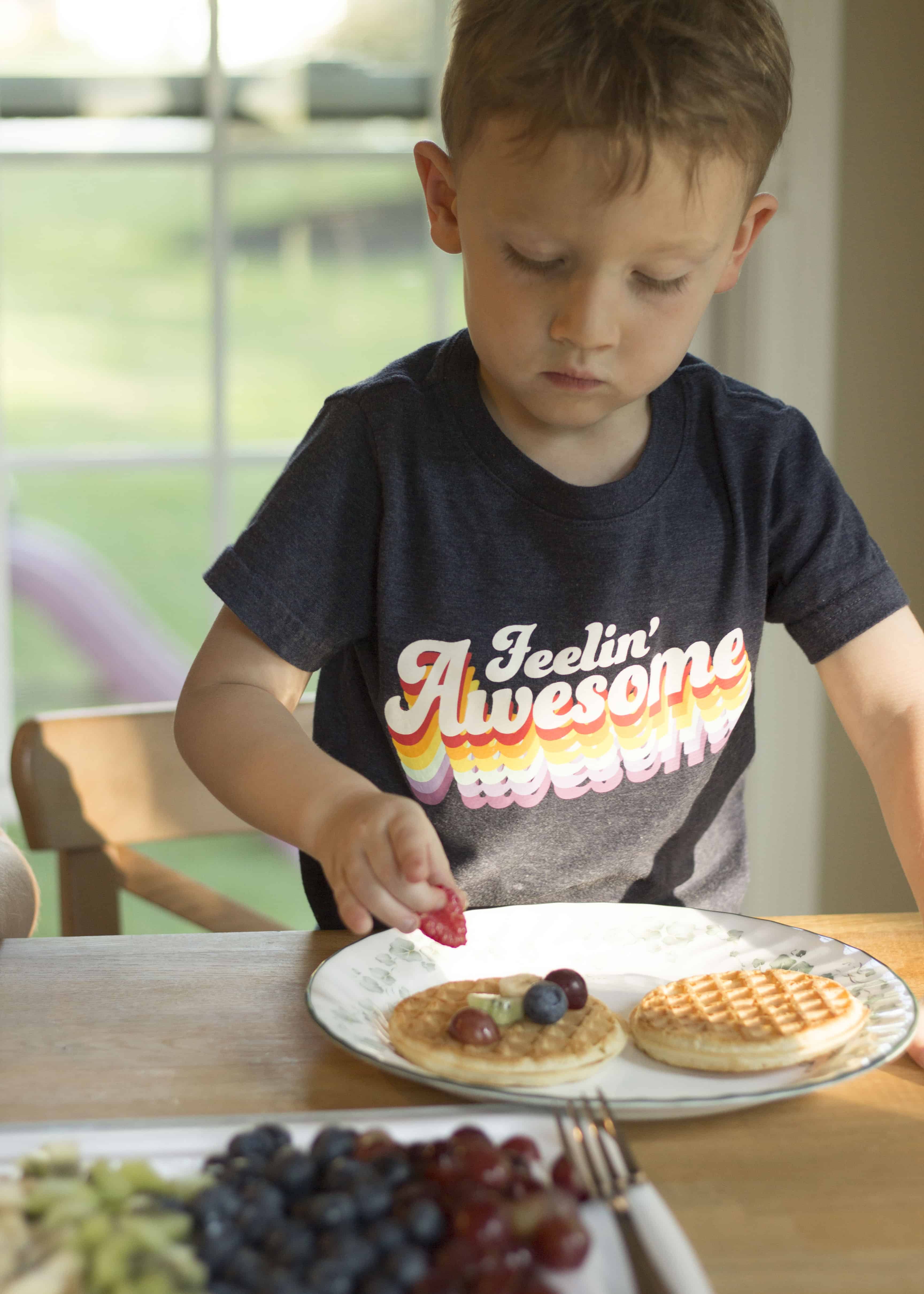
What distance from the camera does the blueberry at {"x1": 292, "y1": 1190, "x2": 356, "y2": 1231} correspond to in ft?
1.71

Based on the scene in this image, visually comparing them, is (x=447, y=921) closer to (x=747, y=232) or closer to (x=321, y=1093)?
(x=321, y=1093)

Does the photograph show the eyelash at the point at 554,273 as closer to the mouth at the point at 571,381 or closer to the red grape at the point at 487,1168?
the mouth at the point at 571,381

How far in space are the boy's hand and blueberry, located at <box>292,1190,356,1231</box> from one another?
20cm

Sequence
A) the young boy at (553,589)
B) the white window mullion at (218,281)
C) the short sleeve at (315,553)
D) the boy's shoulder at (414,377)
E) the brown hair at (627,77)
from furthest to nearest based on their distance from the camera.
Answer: the white window mullion at (218,281) < the boy's shoulder at (414,377) < the short sleeve at (315,553) < the young boy at (553,589) < the brown hair at (627,77)

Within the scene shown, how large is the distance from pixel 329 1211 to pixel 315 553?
25.3 inches

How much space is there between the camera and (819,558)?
3.79 feet

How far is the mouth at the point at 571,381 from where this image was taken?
0.93 meters

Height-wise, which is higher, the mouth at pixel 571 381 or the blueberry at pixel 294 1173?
the mouth at pixel 571 381

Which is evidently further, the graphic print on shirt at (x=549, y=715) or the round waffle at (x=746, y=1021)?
the graphic print on shirt at (x=549, y=715)

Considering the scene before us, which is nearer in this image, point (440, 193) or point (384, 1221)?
point (384, 1221)

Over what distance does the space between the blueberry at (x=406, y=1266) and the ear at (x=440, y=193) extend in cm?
74

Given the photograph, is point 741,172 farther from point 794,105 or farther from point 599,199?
point 794,105

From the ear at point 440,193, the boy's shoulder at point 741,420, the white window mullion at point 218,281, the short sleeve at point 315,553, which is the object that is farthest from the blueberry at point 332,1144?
the white window mullion at point 218,281

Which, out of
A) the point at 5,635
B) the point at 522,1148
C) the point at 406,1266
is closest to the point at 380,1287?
the point at 406,1266
